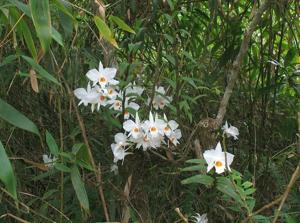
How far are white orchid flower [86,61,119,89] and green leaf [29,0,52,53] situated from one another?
48 centimetres

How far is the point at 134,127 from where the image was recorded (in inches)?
52.2

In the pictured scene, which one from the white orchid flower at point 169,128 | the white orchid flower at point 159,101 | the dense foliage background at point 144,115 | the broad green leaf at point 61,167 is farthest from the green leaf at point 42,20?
the white orchid flower at point 159,101

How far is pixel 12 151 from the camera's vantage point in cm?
165

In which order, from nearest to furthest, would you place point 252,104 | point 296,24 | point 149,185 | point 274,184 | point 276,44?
1. point 149,185
2. point 274,184
3. point 252,104
4. point 296,24
5. point 276,44

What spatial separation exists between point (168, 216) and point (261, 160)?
388 mm

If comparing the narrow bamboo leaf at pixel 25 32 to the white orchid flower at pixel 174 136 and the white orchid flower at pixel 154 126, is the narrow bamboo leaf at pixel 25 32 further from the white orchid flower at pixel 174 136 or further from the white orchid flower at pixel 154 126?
the white orchid flower at pixel 174 136

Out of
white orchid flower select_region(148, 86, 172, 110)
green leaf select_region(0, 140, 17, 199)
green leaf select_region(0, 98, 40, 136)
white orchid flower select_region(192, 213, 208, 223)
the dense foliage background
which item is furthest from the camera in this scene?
white orchid flower select_region(148, 86, 172, 110)

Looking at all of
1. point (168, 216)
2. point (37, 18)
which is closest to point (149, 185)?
point (168, 216)

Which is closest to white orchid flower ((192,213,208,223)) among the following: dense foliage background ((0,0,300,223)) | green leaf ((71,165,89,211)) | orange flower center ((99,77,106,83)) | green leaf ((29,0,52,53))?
dense foliage background ((0,0,300,223))

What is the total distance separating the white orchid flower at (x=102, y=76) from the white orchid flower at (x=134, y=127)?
129mm

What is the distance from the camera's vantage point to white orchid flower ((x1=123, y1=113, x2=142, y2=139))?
1.31 metres

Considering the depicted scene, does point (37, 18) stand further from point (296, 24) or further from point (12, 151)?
point (296, 24)

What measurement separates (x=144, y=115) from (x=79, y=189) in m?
0.32

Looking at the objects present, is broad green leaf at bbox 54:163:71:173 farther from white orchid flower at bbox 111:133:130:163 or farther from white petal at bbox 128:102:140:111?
white petal at bbox 128:102:140:111
